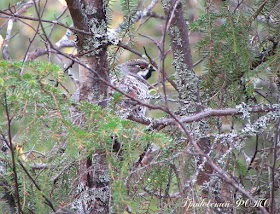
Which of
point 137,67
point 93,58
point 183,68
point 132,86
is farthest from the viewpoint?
point 137,67

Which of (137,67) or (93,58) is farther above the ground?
(137,67)

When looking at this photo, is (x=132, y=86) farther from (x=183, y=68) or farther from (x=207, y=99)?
(x=207, y=99)

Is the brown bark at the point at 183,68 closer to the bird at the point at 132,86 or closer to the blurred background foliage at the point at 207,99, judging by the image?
the blurred background foliage at the point at 207,99

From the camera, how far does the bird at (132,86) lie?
241cm

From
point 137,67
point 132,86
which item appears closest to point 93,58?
point 132,86

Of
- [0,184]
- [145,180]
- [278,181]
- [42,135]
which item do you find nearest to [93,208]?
[145,180]

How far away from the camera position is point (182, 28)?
2.96m

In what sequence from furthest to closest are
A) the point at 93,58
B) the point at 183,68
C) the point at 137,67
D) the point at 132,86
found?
1. the point at 137,67
2. the point at 132,86
3. the point at 183,68
4. the point at 93,58

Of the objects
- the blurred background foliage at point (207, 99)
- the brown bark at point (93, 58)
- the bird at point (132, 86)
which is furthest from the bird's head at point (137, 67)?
the brown bark at point (93, 58)

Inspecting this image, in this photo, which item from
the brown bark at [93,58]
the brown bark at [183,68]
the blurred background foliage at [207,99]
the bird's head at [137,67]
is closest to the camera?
the blurred background foliage at [207,99]

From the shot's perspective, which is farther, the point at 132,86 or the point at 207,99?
the point at 132,86

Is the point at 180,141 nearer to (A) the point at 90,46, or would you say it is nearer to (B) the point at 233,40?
(B) the point at 233,40

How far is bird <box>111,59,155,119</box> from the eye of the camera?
2408 mm

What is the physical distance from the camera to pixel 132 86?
3781mm
